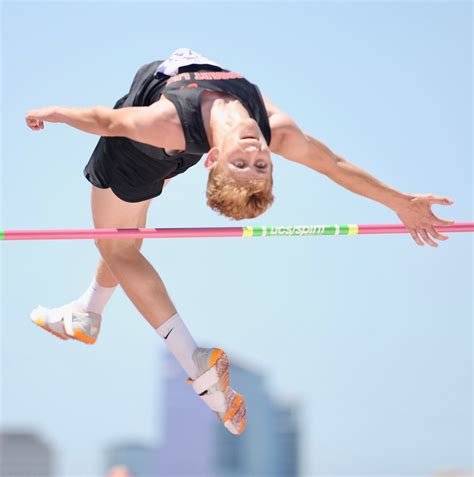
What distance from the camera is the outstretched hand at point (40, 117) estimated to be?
6.96 m

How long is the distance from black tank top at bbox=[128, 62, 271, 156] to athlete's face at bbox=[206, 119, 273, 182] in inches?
7.8

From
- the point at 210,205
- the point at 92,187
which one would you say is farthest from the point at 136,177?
the point at 210,205

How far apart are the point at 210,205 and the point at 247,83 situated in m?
0.80

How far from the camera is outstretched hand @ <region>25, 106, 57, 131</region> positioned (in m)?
6.96

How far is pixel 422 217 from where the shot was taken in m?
7.50

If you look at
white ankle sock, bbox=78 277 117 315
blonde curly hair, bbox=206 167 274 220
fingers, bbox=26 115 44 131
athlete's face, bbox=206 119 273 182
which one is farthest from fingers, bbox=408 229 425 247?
fingers, bbox=26 115 44 131

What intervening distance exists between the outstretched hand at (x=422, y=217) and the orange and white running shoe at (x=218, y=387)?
1.39 meters

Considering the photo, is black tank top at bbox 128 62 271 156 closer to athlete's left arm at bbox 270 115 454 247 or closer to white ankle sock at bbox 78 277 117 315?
athlete's left arm at bbox 270 115 454 247

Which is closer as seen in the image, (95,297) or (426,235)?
(426,235)

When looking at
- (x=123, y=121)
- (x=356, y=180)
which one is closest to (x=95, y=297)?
(x=123, y=121)

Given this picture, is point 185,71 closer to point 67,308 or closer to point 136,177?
point 136,177

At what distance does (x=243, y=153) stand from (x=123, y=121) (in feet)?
2.37

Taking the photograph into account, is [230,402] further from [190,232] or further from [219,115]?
[219,115]

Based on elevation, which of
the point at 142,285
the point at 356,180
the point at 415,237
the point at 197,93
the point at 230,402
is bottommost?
the point at 230,402
